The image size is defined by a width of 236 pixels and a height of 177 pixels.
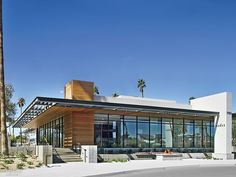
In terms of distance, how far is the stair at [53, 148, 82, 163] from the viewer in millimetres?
22633

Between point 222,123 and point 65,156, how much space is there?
54.2ft

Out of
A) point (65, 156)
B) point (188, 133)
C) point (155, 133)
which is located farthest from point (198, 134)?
point (65, 156)

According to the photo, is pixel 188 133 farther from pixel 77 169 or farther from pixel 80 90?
pixel 77 169

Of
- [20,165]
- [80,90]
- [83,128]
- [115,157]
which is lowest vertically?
[115,157]

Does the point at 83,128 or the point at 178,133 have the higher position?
the point at 83,128

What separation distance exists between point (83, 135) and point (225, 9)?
15249 mm

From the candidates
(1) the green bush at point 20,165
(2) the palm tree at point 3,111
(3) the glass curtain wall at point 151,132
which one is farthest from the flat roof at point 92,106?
(1) the green bush at point 20,165

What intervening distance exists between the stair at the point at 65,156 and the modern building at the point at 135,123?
202cm

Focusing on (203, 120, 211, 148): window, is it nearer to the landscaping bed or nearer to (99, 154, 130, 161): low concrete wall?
(99, 154, 130, 161): low concrete wall

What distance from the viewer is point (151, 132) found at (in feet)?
100

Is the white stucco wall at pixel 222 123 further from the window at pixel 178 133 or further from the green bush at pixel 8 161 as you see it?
the green bush at pixel 8 161

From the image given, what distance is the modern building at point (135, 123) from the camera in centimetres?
2705

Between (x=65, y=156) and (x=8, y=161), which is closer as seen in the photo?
(x=8, y=161)

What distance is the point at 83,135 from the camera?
27.2 meters
